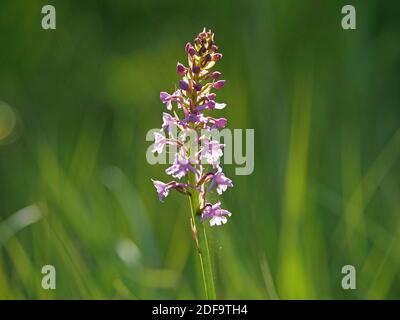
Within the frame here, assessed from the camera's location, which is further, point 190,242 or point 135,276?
point 190,242

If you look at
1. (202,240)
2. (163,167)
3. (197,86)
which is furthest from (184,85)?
(163,167)

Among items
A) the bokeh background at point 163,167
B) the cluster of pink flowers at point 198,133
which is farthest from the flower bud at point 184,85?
the bokeh background at point 163,167

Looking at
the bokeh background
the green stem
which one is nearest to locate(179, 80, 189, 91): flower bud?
the green stem

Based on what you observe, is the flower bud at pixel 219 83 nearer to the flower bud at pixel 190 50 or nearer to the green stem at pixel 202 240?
the flower bud at pixel 190 50

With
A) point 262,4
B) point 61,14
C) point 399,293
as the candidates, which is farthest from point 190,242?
point 61,14

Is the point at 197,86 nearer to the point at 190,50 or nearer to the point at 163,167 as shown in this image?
the point at 190,50

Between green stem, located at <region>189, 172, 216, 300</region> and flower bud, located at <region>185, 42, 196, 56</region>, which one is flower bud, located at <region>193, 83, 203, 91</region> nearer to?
flower bud, located at <region>185, 42, 196, 56</region>
